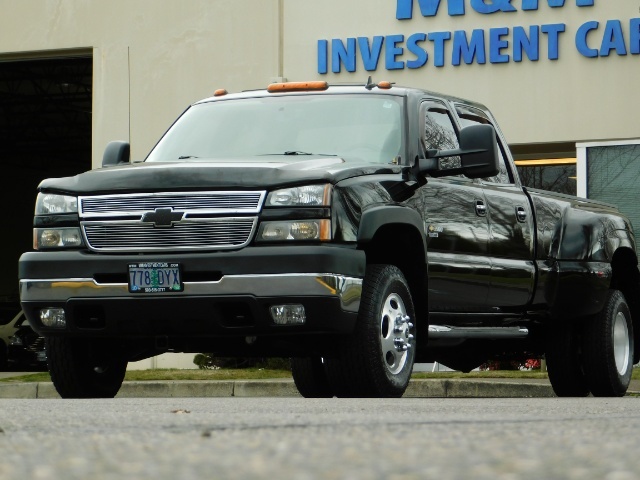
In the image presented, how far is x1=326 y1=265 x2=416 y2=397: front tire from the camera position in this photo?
7.54 meters

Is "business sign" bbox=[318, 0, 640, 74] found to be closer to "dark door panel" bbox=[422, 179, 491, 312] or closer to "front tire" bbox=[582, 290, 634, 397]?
"front tire" bbox=[582, 290, 634, 397]

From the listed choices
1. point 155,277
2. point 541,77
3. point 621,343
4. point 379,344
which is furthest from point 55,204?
point 541,77

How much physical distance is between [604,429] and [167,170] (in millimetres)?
3823

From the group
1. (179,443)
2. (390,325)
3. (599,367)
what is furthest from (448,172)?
(179,443)

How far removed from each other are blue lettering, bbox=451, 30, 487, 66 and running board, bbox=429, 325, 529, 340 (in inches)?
386

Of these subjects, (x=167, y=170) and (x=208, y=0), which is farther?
(x=208, y=0)

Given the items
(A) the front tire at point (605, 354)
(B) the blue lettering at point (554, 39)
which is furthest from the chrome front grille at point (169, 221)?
(B) the blue lettering at point (554, 39)

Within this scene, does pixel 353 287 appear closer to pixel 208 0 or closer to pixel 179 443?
pixel 179 443

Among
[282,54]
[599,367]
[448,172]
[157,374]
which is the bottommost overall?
[157,374]

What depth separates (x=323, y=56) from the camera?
19531 millimetres

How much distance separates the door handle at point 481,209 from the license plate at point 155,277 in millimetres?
2310

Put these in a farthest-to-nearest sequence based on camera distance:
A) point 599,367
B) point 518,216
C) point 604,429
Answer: point 599,367 → point 518,216 → point 604,429

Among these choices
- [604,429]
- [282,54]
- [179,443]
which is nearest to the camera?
[179,443]

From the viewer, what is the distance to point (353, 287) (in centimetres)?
744
